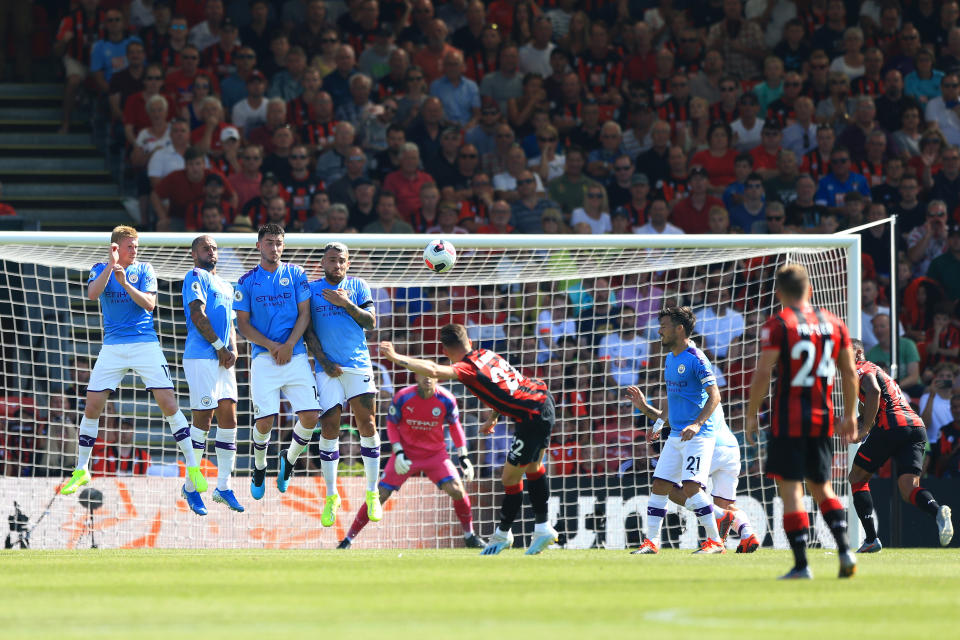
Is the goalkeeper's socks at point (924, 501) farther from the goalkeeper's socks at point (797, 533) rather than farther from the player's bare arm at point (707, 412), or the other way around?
the goalkeeper's socks at point (797, 533)

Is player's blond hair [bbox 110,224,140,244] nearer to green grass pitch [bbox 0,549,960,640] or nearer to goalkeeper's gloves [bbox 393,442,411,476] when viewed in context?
green grass pitch [bbox 0,549,960,640]

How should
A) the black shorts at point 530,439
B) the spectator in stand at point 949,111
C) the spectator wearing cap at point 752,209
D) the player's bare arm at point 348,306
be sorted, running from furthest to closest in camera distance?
the spectator in stand at point 949,111
the spectator wearing cap at point 752,209
the player's bare arm at point 348,306
the black shorts at point 530,439

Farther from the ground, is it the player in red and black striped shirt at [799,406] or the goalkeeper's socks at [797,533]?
the player in red and black striped shirt at [799,406]

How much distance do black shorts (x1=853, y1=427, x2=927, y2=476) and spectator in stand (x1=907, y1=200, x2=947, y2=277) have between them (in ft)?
19.7

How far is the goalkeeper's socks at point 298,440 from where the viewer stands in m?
13.4

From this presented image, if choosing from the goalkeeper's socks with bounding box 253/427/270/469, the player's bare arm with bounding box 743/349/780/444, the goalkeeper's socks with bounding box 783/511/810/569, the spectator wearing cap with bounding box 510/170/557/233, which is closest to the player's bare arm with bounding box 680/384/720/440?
the player's bare arm with bounding box 743/349/780/444

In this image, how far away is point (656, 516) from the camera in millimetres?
12914

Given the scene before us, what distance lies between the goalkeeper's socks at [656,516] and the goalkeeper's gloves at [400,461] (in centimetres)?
286

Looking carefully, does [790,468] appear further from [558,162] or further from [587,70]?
[587,70]

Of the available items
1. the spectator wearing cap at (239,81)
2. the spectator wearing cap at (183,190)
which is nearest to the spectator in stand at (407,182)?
the spectator wearing cap at (183,190)

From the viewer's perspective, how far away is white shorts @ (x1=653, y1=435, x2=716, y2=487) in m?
12.6

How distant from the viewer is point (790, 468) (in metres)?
8.83

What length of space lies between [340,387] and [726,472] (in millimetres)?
3779

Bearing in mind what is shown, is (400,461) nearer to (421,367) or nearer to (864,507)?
(421,367)
